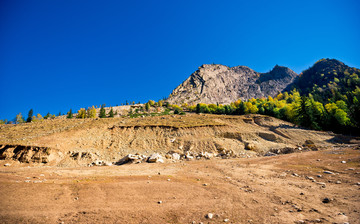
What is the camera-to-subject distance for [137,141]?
30406mm

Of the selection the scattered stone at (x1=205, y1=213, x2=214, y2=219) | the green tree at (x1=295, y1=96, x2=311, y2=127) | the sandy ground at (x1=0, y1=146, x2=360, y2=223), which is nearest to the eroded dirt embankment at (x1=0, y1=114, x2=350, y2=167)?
the green tree at (x1=295, y1=96, x2=311, y2=127)

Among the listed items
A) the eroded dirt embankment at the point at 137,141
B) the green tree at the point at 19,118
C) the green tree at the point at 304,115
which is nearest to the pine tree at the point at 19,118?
the green tree at the point at 19,118

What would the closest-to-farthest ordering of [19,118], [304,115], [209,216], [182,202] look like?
[209,216], [182,202], [304,115], [19,118]

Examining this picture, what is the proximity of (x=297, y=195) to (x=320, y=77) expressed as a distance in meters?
229

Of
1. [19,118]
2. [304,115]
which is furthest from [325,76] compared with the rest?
[19,118]

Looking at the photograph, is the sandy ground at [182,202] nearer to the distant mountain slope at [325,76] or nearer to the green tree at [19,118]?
the green tree at [19,118]

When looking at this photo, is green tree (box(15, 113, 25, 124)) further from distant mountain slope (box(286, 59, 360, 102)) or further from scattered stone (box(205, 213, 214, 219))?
distant mountain slope (box(286, 59, 360, 102))

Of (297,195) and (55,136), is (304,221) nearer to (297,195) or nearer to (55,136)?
(297,195)

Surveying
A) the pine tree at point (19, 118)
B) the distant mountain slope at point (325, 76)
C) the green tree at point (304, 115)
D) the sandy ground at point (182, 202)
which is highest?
the distant mountain slope at point (325, 76)

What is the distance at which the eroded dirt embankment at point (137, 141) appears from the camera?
22.5 m

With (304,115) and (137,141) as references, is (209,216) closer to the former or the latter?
(137,141)

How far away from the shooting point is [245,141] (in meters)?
32.5

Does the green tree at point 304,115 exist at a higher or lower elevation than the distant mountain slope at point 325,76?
lower

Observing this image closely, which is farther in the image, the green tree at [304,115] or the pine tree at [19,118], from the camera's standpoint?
the pine tree at [19,118]
